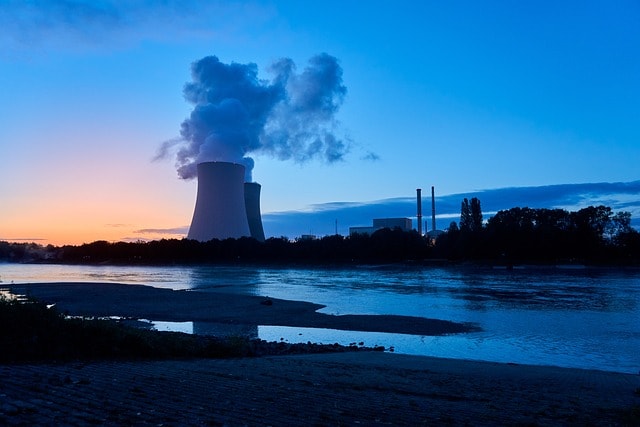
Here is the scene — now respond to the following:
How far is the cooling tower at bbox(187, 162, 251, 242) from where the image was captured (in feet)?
131

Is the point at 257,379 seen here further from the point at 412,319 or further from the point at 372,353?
the point at 412,319

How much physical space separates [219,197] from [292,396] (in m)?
37.7

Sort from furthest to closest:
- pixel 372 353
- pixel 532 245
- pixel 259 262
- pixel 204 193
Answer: pixel 259 262 < pixel 532 245 < pixel 204 193 < pixel 372 353

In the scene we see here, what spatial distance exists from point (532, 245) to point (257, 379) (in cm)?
5668

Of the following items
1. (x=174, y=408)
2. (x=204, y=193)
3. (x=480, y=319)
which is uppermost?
(x=204, y=193)

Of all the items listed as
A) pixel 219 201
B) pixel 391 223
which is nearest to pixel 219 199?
pixel 219 201

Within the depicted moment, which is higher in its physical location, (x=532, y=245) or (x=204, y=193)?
(x=204, y=193)

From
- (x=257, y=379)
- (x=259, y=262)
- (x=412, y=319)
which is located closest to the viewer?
(x=257, y=379)

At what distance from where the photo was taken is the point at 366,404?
4.20 meters

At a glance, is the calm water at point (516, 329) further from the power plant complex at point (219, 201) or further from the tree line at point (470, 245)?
the tree line at point (470, 245)

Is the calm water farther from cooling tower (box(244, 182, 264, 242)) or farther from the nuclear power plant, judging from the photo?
cooling tower (box(244, 182, 264, 242))

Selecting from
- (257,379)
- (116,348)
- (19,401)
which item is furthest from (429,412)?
(116,348)

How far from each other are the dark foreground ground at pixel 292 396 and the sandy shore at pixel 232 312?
6.24 metres

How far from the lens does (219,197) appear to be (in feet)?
135
